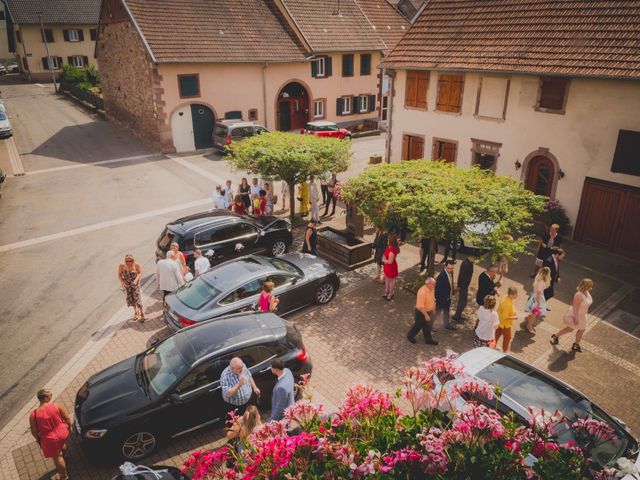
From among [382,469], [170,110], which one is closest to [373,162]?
[170,110]

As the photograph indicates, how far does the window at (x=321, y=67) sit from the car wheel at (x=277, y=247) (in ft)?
72.4

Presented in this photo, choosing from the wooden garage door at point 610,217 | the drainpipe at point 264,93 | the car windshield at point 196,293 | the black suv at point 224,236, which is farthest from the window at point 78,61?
the wooden garage door at point 610,217

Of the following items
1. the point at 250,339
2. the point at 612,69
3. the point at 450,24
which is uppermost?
the point at 450,24

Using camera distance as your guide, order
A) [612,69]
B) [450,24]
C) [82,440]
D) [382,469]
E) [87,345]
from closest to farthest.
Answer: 1. [382,469]
2. [82,440]
3. [87,345]
4. [612,69]
5. [450,24]

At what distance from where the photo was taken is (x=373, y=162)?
2430cm

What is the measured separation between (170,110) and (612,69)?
2173 cm

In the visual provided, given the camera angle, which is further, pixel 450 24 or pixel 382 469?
pixel 450 24

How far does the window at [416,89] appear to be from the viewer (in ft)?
62.7

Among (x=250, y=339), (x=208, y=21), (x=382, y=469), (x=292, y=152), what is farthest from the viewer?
(x=208, y=21)

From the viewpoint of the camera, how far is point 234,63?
28750mm

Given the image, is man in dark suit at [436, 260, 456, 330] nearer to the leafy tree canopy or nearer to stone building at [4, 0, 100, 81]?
the leafy tree canopy

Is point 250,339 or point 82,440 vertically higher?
point 250,339

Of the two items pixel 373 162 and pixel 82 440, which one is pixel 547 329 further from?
pixel 373 162

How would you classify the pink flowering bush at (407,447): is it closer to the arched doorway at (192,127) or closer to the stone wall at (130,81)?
the stone wall at (130,81)
